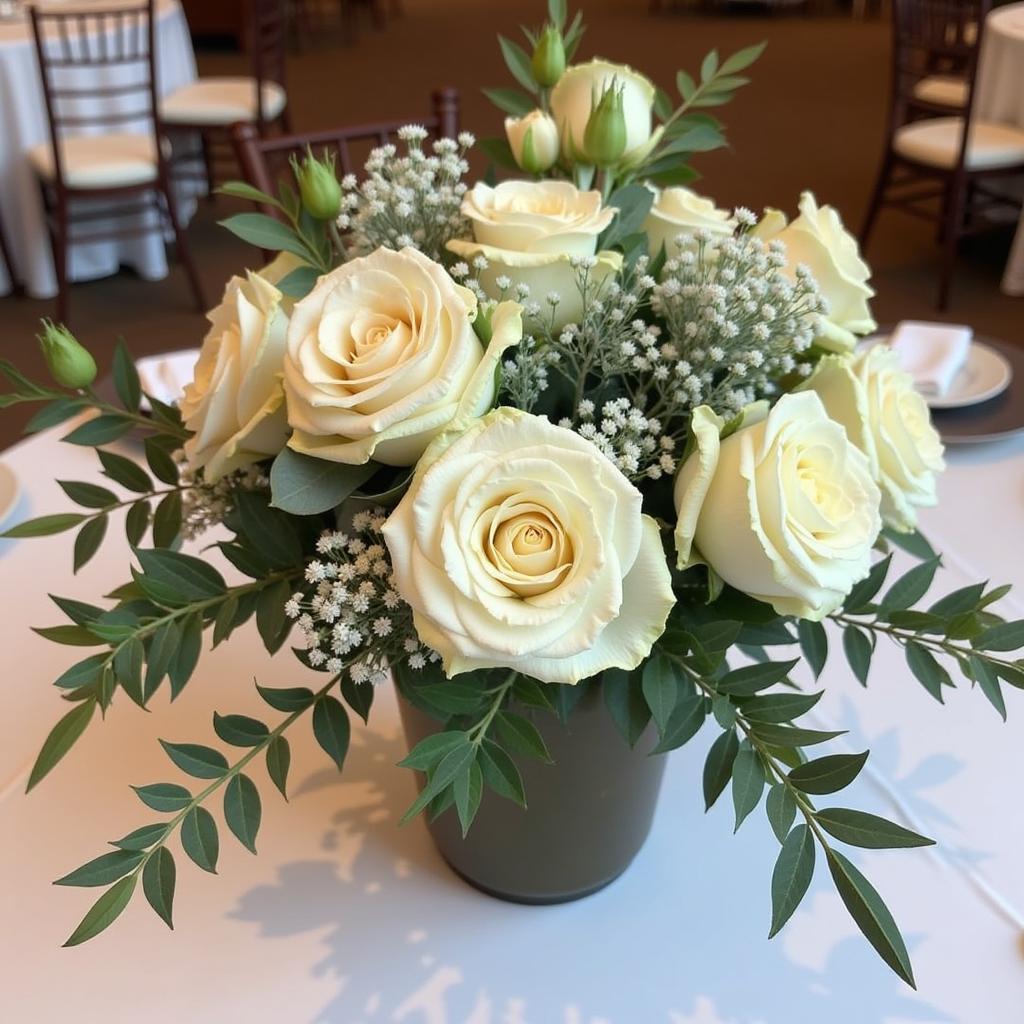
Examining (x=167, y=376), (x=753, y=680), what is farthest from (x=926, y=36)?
(x=753, y=680)

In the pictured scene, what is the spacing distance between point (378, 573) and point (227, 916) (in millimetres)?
328

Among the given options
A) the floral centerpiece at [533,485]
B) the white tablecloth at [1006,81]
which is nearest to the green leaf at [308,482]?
the floral centerpiece at [533,485]

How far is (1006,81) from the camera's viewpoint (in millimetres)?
3367

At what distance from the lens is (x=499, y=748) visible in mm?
531

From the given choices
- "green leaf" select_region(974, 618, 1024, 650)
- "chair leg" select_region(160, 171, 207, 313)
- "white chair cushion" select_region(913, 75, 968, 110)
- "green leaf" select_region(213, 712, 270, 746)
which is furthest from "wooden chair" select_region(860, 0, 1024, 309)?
"green leaf" select_region(213, 712, 270, 746)

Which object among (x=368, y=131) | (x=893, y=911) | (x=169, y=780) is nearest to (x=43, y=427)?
(x=169, y=780)

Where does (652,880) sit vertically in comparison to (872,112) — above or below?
above

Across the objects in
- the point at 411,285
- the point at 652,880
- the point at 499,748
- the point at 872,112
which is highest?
the point at 411,285

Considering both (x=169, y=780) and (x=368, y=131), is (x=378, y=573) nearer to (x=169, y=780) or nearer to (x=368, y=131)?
(x=169, y=780)

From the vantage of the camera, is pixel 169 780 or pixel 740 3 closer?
pixel 169 780

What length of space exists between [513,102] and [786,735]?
528 mm

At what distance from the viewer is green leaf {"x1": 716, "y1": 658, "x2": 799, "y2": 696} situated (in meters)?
0.56

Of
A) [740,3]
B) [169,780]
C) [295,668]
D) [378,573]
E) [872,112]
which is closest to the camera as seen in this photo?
[378,573]

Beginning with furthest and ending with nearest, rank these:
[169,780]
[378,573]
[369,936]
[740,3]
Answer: [740,3]
[169,780]
[369,936]
[378,573]
